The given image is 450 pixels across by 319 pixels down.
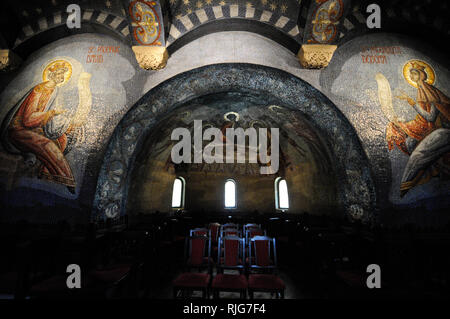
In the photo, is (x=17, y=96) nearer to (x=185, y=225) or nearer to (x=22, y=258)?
(x=22, y=258)

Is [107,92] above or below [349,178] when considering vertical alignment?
above

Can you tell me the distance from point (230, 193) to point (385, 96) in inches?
394

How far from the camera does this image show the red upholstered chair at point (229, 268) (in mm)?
3688

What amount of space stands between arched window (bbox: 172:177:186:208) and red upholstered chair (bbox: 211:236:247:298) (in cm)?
885

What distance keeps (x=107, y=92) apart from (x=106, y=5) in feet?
9.13

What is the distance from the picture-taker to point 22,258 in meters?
3.30

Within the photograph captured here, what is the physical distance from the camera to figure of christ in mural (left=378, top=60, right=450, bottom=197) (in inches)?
225

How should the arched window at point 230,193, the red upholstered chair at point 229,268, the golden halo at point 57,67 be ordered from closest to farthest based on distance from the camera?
1. the red upholstered chair at point 229,268
2. the golden halo at point 57,67
3. the arched window at point 230,193

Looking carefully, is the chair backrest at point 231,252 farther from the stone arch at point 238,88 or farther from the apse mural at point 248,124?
the apse mural at point 248,124

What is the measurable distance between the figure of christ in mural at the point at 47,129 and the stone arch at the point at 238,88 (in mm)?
1073

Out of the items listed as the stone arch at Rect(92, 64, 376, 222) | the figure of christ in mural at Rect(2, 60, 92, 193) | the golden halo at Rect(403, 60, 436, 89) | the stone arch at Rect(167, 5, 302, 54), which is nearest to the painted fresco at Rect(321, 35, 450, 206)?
the golden halo at Rect(403, 60, 436, 89)

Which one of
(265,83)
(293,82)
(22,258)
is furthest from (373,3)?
(22,258)

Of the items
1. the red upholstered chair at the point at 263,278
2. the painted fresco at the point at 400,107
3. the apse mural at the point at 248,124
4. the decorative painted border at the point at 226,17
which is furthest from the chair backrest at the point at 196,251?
the decorative painted border at the point at 226,17

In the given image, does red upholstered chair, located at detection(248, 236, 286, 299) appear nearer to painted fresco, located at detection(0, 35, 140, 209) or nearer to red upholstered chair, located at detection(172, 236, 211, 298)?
red upholstered chair, located at detection(172, 236, 211, 298)
